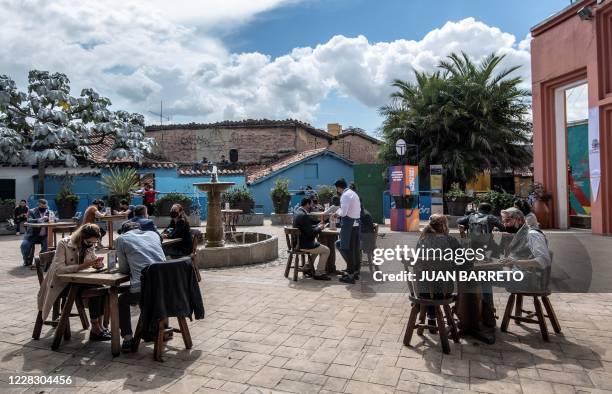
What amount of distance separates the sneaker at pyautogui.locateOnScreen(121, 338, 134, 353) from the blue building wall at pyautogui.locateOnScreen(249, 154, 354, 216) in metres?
16.8

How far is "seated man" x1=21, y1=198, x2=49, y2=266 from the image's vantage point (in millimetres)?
9235

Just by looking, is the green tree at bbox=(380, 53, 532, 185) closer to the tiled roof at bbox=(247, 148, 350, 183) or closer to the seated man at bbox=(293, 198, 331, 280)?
the tiled roof at bbox=(247, 148, 350, 183)

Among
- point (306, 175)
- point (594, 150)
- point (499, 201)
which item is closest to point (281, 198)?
point (306, 175)

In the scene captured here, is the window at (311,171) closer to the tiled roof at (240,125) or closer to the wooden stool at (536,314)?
the tiled roof at (240,125)

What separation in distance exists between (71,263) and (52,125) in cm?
1755

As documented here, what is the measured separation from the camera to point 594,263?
8.14m

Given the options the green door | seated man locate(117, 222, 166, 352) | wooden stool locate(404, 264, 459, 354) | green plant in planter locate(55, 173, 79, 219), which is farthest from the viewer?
green plant in planter locate(55, 173, 79, 219)

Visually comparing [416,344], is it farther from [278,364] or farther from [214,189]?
[214,189]

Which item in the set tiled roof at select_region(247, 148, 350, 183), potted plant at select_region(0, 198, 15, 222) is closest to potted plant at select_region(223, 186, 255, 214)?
tiled roof at select_region(247, 148, 350, 183)

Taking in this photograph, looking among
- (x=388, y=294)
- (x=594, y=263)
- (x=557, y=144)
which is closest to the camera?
(x=388, y=294)

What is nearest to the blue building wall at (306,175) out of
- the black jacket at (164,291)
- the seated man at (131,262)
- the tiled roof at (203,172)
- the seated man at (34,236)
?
the tiled roof at (203,172)

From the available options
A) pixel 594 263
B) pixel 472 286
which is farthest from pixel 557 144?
pixel 472 286

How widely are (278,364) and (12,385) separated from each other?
2220 mm

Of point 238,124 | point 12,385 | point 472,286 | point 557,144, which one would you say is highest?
point 238,124
